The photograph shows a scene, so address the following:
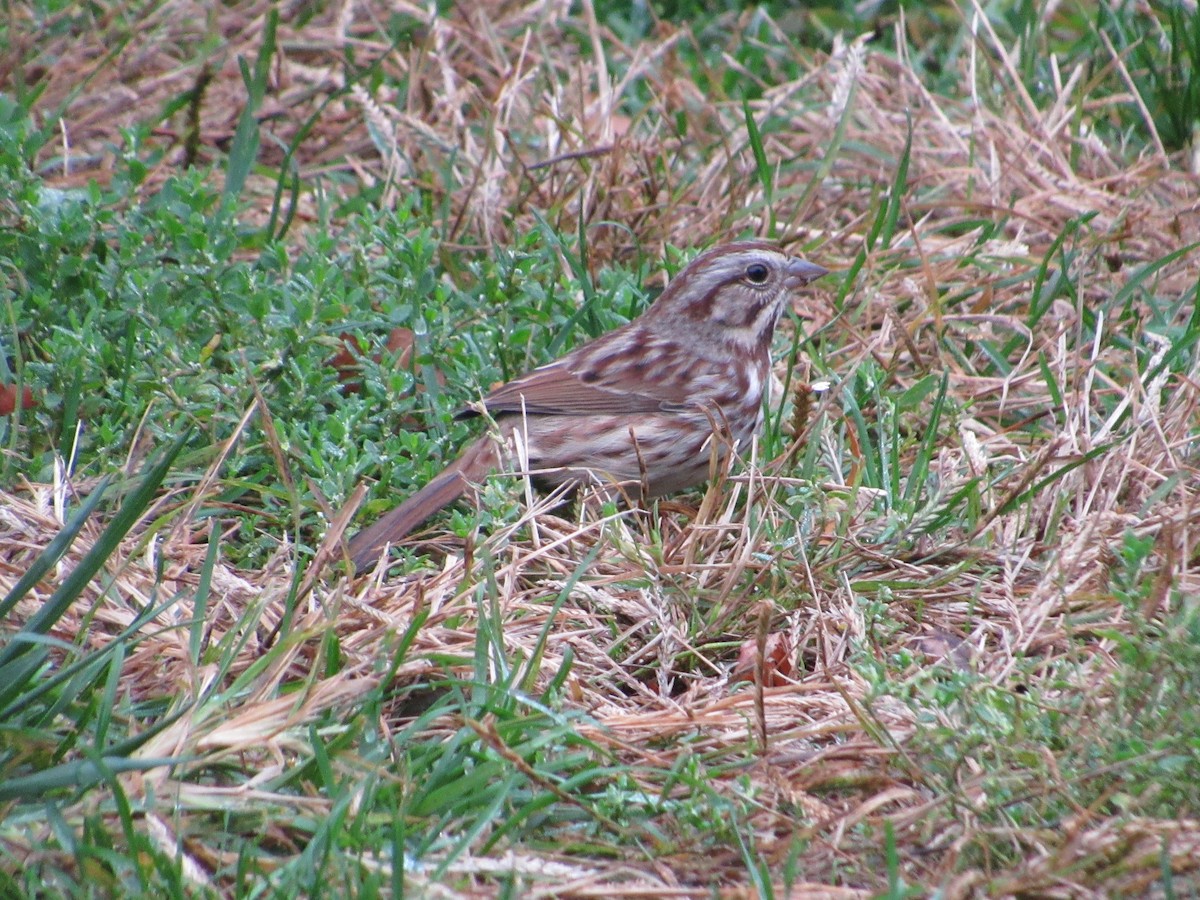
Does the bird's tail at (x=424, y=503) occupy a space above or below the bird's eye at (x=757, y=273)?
below

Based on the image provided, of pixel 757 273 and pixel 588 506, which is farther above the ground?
pixel 757 273

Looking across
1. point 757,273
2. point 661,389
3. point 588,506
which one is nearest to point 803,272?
point 757,273

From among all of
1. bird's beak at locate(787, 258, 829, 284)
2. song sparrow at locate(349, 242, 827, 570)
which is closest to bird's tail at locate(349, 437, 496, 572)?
song sparrow at locate(349, 242, 827, 570)

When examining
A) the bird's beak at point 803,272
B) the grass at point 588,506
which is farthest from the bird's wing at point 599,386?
the bird's beak at point 803,272

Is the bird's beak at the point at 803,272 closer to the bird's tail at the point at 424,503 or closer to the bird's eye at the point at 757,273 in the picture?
the bird's eye at the point at 757,273

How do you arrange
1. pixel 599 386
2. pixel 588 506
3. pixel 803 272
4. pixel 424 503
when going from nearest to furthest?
pixel 424 503, pixel 588 506, pixel 599 386, pixel 803 272

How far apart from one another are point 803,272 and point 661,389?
0.70 meters

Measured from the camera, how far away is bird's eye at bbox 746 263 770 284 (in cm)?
516

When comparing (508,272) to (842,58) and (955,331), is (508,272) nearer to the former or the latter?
(955,331)

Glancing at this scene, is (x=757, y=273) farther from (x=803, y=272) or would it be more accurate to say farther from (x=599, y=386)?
A: (x=599, y=386)

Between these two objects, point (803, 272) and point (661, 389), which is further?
point (803, 272)

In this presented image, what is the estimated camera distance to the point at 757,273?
17.0ft

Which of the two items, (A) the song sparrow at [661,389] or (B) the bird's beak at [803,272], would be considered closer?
(A) the song sparrow at [661,389]

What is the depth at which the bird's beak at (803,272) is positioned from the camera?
17.1 feet
